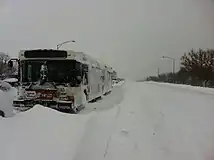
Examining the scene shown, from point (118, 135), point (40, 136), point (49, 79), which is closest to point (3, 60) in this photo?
point (40, 136)

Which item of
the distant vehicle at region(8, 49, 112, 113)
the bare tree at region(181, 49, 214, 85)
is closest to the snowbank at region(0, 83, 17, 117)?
the distant vehicle at region(8, 49, 112, 113)

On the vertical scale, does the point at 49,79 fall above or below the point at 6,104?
above

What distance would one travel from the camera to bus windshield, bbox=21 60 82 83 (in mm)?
4953

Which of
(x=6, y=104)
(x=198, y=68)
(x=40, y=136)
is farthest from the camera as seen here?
(x=6, y=104)

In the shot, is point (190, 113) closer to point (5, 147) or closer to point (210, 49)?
point (210, 49)

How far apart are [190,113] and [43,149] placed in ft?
5.25

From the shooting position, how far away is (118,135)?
10.5 ft

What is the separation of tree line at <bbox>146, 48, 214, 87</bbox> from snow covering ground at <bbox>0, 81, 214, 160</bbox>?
0.69 ft

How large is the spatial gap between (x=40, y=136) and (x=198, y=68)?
1.42 meters

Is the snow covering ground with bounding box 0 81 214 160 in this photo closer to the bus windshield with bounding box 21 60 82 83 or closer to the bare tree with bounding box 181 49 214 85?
the bare tree with bounding box 181 49 214 85

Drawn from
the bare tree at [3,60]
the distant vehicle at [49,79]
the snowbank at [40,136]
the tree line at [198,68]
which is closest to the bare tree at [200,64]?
the tree line at [198,68]

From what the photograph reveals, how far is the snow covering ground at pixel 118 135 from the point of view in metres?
2.60

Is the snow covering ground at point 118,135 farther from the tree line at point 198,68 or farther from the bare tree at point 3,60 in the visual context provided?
the bare tree at point 3,60

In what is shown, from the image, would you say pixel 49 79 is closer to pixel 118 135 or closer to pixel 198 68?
pixel 118 135
